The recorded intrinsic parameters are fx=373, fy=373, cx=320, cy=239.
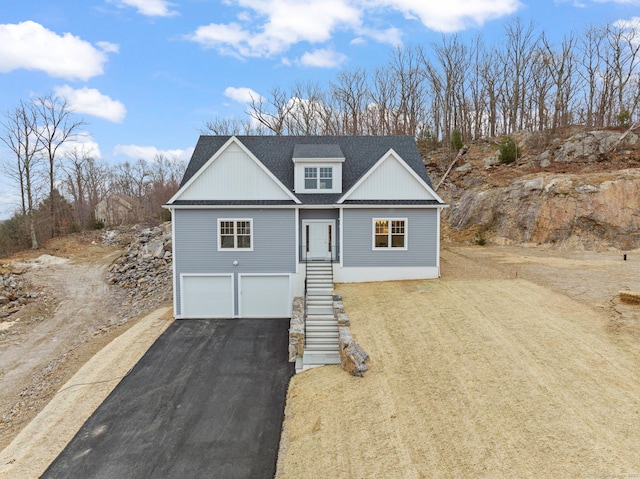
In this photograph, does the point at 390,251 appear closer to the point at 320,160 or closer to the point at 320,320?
the point at 320,160

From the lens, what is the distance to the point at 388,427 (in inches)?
304

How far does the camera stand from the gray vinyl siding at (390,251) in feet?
55.5

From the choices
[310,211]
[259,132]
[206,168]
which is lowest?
[310,211]

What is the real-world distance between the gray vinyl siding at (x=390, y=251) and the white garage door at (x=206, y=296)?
17.9 feet

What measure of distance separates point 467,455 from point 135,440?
284 inches

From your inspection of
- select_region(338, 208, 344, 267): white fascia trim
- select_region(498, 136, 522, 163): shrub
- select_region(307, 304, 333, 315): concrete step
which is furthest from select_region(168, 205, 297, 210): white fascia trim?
select_region(498, 136, 522, 163): shrub

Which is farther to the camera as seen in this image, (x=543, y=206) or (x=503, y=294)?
(x=543, y=206)

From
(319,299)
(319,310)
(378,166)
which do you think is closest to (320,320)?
(319,310)

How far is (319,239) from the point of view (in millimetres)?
17250

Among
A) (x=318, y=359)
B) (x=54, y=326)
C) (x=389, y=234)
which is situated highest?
(x=389, y=234)

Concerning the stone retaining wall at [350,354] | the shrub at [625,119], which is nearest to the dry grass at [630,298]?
the stone retaining wall at [350,354]

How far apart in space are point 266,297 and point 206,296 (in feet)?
8.69

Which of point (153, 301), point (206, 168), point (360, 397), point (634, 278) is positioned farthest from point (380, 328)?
point (153, 301)

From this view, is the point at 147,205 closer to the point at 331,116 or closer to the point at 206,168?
the point at 331,116
